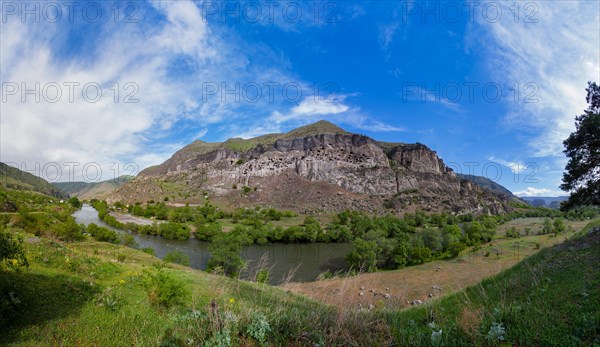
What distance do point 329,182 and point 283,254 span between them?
3882 inches

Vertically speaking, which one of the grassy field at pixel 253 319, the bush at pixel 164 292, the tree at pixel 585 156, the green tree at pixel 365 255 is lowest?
the green tree at pixel 365 255

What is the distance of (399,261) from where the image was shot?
157 ft

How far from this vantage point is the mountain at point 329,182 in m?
136

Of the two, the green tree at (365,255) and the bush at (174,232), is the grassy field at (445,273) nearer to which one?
the green tree at (365,255)

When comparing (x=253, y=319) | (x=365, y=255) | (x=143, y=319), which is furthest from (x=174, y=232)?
(x=253, y=319)

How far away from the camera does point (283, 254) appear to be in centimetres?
6041

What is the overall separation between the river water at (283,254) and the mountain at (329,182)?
56.8 meters

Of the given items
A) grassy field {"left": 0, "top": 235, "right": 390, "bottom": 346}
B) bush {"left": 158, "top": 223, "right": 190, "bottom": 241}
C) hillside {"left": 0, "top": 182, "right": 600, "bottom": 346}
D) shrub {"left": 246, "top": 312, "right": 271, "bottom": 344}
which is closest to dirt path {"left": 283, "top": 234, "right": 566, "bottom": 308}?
grassy field {"left": 0, "top": 235, "right": 390, "bottom": 346}

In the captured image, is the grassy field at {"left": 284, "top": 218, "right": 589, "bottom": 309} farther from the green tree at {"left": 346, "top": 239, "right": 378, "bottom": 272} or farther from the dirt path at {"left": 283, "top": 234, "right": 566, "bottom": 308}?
the green tree at {"left": 346, "top": 239, "right": 378, "bottom": 272}

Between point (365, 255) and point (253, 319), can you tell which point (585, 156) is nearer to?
point (253, 319)

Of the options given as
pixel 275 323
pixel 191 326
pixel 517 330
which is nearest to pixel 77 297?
pixel 191 326

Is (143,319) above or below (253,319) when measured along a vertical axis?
below

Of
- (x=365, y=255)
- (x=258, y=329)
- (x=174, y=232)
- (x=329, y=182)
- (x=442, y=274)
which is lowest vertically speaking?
(x=442, y=274)

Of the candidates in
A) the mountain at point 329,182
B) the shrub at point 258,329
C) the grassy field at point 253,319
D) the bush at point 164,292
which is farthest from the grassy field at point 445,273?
the mountain at point 329,182
